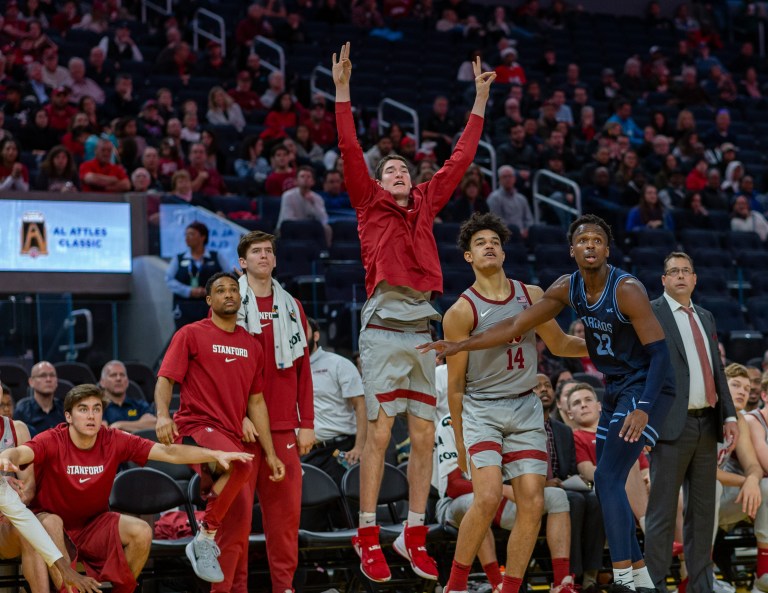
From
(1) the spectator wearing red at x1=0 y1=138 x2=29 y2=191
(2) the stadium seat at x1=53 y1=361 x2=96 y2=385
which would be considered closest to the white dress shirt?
(2) the stadium seat at x1=53 y1=361 x2=96 y2=385

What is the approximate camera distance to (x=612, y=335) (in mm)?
5992

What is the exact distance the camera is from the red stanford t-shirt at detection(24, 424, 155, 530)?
21.6 feet

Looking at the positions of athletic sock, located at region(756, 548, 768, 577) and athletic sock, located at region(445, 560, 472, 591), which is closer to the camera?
athletic sock, located at region(445, 560, 472, 591)

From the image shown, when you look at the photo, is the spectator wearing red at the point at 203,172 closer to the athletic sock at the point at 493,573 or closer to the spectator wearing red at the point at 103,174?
the spectator wearing red at the point at 103,174

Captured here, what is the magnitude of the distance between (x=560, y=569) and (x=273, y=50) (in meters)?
11.2

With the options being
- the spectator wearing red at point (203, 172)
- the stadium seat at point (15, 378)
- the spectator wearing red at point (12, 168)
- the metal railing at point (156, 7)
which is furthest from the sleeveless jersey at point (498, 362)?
the metal railing at point (156, 7)

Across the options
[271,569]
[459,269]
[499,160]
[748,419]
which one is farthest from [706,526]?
[499,160]

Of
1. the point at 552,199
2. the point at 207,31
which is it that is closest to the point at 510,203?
→ the point at 552,199

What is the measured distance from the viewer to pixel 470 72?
18.0 meters

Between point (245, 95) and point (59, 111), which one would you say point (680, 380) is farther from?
point (245, 95)

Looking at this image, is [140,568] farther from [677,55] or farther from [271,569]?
[677,55]

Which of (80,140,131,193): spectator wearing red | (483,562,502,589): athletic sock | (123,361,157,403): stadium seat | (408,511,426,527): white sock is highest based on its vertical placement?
(80,140,131,193): spectator wearing red

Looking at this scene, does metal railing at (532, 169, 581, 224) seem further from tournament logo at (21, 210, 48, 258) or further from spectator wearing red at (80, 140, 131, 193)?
tournament logo at (21, 210, 48, 258)

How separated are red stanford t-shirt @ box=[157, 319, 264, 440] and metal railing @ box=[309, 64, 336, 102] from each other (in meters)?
9.89
